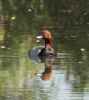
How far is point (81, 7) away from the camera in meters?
22.6

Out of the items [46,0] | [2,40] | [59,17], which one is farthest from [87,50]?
[46,0]

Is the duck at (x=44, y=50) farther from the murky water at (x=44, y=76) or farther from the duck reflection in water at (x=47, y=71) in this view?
the duck reflection in water at (x=47, y=71)

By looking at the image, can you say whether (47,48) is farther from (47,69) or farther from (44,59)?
(47,69)

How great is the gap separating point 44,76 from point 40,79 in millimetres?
254

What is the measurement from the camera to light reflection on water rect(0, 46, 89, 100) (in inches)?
434

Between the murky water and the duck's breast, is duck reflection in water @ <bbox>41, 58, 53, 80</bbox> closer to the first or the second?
the murky water

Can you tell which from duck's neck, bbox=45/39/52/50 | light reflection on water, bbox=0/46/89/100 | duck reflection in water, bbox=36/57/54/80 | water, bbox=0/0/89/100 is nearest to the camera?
light reflection on water, bbox=0/46/89/100

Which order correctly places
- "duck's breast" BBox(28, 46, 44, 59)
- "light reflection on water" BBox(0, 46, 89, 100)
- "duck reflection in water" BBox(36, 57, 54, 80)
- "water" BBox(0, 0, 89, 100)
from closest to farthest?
"light reflection on water" BBox(0, 46, 89, 100)
"water" BBox(0, 0, 89, 100)
"duck reflection in water" BBox(36, 57, 54, 80)
"duck's breast" BBox(28, 46, 44, 59)

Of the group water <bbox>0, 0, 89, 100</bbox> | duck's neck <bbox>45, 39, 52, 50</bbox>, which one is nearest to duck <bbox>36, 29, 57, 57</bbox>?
duck's neck <bbox>45, 39, 52, 50</bbox>

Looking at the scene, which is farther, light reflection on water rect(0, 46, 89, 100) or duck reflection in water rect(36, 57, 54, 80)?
duck reflection in water rect(36, 57, 54, 80)

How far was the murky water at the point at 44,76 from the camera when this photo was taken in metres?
11.1

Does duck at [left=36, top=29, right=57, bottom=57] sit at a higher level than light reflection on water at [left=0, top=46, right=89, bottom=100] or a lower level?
lower

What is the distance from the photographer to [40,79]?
12312mm

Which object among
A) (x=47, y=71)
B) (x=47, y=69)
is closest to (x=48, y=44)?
(x=47, y=69)
